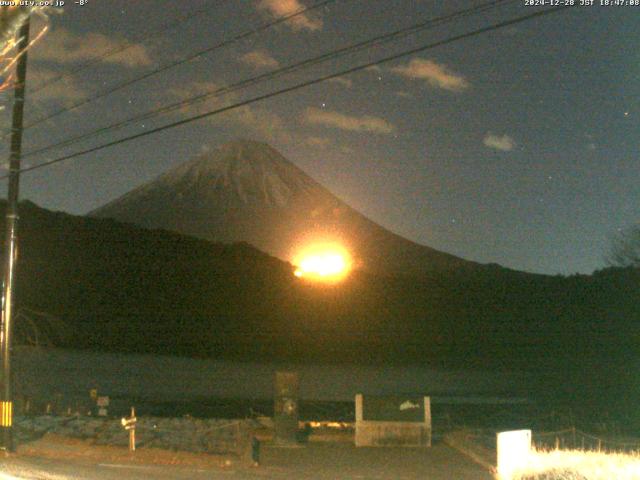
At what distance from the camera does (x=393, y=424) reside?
23578mm

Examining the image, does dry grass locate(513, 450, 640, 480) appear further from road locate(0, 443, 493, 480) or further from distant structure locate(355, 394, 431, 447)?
distant structure locate(355, 394, 431, 447)

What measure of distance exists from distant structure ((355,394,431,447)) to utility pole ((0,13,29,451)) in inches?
378

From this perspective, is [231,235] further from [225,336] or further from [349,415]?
[349,415]

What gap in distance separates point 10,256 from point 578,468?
41.6 ft

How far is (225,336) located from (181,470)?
195 feet

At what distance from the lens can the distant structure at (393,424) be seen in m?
23.4

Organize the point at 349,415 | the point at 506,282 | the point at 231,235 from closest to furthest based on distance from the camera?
the point at 349,415 → the point at 506,282 → the point at 231,235

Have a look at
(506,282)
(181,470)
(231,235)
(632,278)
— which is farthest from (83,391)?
(231,235)

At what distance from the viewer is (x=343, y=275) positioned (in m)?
90.8

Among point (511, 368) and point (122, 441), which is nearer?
point (122, 441)

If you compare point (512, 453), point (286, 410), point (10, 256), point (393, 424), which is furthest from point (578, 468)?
point (10, 256)

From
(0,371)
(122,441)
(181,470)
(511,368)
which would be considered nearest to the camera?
(181,470)

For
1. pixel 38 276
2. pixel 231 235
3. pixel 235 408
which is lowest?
pixel 235 408

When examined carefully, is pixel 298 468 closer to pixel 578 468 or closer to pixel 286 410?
pixel 286 410
